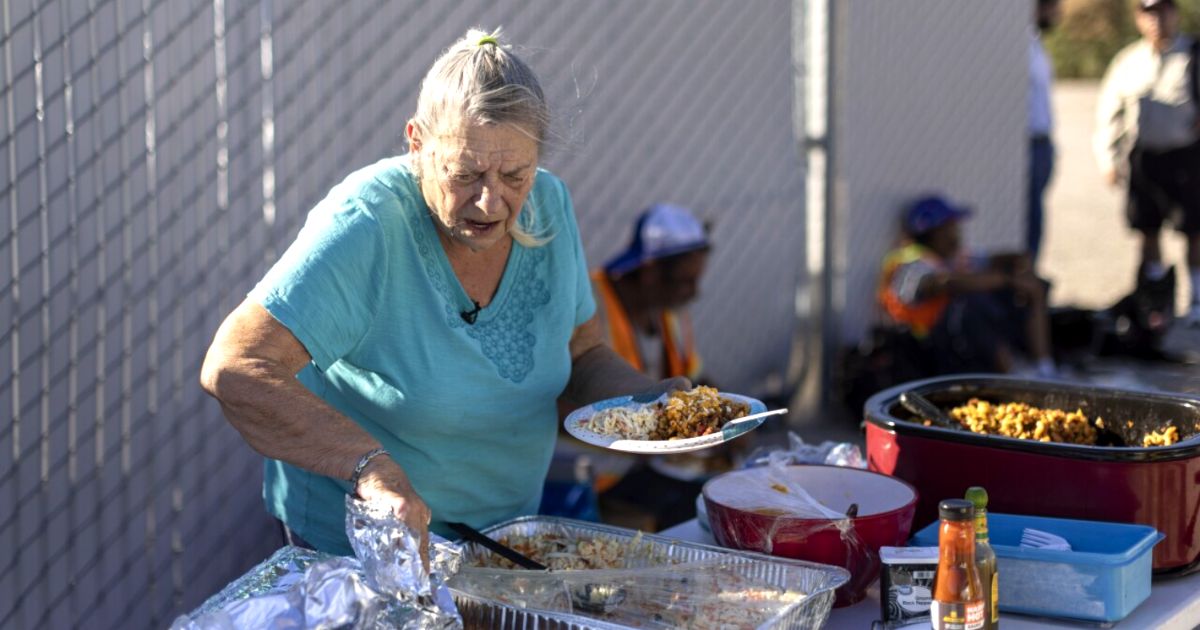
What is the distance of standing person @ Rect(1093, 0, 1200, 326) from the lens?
671 centimetres

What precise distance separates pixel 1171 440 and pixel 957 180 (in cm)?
465

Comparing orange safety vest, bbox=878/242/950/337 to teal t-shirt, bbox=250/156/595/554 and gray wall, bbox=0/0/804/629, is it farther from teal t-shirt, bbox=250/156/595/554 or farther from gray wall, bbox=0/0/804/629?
teal t-shirt, bbox=250/156/595/554

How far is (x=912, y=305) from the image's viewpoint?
18.9 ft

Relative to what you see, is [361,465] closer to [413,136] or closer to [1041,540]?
[413,136]

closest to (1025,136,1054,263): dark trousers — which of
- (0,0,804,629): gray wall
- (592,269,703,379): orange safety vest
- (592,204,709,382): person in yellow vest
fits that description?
(592,269,703,379): orange safety vest

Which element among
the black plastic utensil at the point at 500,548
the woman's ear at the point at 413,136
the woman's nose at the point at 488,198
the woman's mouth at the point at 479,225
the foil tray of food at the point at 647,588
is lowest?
the foil tray of food at the point at 647,588

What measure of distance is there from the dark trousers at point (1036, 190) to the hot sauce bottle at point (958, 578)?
6075 mm

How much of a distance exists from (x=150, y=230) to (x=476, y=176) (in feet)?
4.73

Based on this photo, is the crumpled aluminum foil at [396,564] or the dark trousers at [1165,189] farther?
the dark trousers at [1165,189]

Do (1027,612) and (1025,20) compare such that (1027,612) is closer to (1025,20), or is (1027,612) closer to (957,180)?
(957,180)

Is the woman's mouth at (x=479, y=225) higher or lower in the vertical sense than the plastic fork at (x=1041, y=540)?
higher

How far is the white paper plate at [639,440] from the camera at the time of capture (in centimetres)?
191

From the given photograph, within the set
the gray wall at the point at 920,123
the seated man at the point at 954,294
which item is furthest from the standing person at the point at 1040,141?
the seated man at the point at 954,294

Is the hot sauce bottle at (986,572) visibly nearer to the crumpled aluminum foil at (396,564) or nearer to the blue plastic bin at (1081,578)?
the blue plastic bin at (1081,578)
